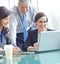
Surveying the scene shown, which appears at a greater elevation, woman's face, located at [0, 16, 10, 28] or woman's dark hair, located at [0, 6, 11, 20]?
woman's dark hair, located at [0, 6, 11, 20]

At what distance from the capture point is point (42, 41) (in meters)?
2.04

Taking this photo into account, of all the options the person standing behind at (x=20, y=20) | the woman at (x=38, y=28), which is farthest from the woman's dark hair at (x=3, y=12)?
the woman at (x=38, y=28)

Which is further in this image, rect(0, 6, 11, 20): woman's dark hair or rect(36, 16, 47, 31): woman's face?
rect(36, 16, 47, 31): woman's face

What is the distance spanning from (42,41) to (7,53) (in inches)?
16.8

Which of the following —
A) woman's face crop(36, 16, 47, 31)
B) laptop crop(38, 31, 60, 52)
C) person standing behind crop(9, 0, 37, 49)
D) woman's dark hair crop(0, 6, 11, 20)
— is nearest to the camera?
laptop crop(38, 31, 60, 52)

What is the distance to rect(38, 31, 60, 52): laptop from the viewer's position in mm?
2031

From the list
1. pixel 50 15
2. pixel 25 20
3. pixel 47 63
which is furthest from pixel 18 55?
pixel 50 15

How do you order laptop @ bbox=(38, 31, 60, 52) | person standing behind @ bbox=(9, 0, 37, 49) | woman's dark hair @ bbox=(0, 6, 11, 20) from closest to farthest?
1. laptop @ bbox=(38, 31, 60, 52)
2. woman's dark hair @ bbox=(0, 6, 11, 20)
3. person standing behind @ bbox=(9, 0, 37, 49)

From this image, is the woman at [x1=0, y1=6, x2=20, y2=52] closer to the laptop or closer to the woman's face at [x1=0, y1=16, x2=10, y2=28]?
the woman's face at [x1=0, y1=16, x2=10, y2=28]

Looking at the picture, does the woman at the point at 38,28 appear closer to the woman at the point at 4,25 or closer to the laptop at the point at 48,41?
the woman at the point at 4,25

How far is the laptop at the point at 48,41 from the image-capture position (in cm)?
203

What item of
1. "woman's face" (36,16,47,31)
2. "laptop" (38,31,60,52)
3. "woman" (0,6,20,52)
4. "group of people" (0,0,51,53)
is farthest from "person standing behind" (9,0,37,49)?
"laptop" (38,31,60,52)

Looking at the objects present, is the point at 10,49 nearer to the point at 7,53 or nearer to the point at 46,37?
the point at 7,53

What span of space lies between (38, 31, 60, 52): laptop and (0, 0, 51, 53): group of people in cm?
18
